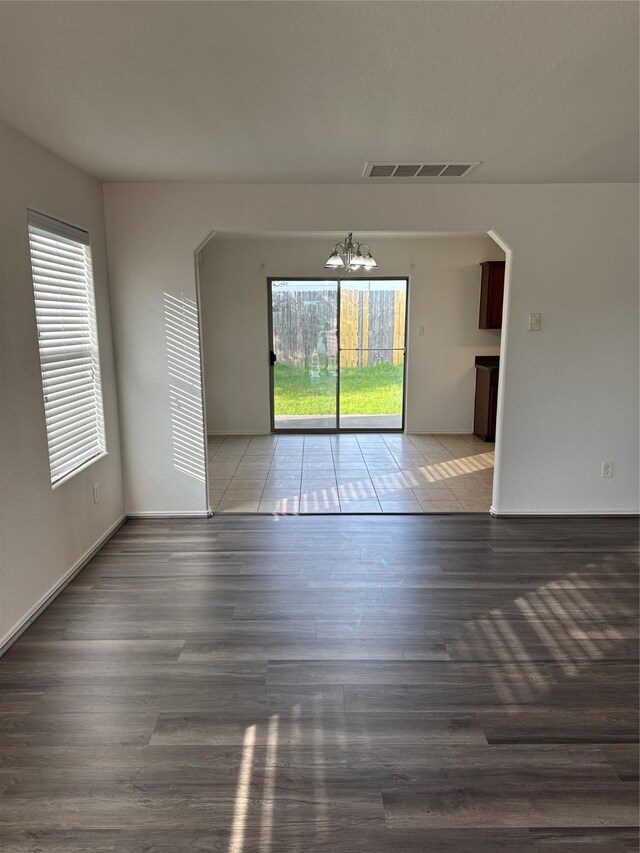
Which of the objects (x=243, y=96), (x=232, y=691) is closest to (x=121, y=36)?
(x=243, y=96)

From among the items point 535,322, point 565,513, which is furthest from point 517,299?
point 565,513

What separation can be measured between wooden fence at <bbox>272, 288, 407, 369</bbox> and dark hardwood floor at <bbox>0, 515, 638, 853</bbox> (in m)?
3.92

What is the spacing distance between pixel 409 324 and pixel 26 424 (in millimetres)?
5085

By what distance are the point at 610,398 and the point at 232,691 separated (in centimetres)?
333

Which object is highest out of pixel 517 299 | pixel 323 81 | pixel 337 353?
pixel 323 81

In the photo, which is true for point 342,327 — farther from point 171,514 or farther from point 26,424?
point 26,424

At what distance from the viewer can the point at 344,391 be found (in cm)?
701

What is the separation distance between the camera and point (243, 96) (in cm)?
210

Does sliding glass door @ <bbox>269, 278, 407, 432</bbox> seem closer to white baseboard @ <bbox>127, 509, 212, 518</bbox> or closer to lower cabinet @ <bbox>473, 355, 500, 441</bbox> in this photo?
lower cabinet @ <bbox>473, 355, 500, 441</bbox>

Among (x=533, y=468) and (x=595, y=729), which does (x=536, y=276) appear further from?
(x=595, y=729)

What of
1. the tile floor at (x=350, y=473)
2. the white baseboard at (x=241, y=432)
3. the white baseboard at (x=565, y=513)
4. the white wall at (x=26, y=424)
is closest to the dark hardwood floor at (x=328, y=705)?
the white wall at (x=26, y=424)

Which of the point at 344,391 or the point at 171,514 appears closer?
the point at 171,514

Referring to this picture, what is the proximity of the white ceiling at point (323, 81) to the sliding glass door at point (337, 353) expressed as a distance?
3697mm

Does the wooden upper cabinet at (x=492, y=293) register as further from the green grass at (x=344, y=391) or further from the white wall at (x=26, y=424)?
the white wall at (x=26, y=424)
